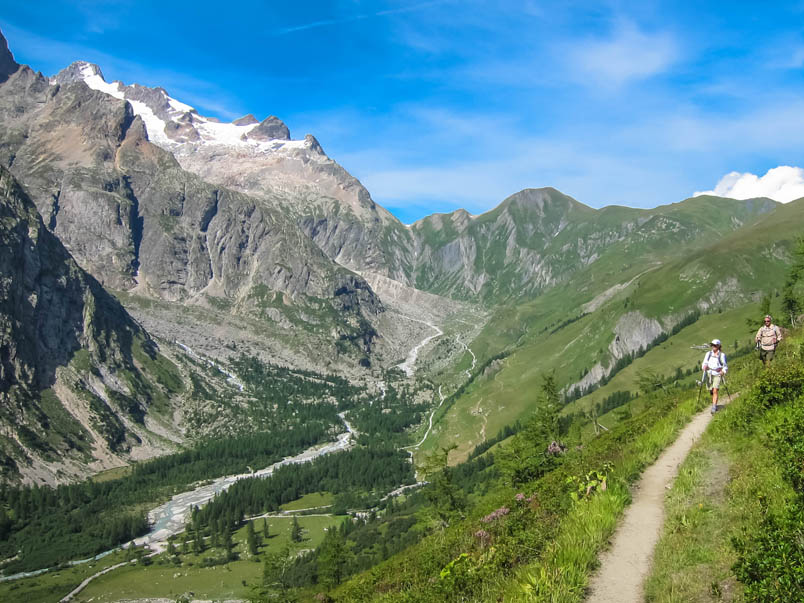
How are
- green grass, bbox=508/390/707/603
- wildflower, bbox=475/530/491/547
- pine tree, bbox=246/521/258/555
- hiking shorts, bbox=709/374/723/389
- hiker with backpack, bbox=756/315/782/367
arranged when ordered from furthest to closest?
pine tree, bbox=246/521/258/555, hiker with backpack, bbox=756/315/782/367, hiking shorts, bbox=709/374/723/389, wildflower, bbox=475/530/491/547, green grass, bbox=508/390/707/603

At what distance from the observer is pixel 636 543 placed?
12680 mm

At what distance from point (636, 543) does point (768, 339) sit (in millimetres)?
21549

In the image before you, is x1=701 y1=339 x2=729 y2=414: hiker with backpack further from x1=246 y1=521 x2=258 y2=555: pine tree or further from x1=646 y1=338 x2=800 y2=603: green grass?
x1=246 y1=521 x2=258 y2=555: pine tree

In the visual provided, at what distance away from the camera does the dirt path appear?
10852 mm

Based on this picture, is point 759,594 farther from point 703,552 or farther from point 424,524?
point 424,524

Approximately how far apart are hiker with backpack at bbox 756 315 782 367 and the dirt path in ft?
46.1

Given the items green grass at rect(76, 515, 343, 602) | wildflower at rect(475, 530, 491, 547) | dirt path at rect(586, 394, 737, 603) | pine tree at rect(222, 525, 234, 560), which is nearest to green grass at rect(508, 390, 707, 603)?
dirt path at rect(586, 394, 737, 603)

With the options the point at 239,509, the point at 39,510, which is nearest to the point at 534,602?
the point at 239,509

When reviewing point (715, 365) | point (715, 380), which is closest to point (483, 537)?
point (715, 380)

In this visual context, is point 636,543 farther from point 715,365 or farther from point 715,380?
point 715,365

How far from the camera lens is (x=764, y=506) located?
1197cm

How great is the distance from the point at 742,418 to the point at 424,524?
173 feet

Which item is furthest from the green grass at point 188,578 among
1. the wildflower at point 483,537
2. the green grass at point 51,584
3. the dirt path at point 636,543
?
the dirt path at point 636,543

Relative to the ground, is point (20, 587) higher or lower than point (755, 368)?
lower
